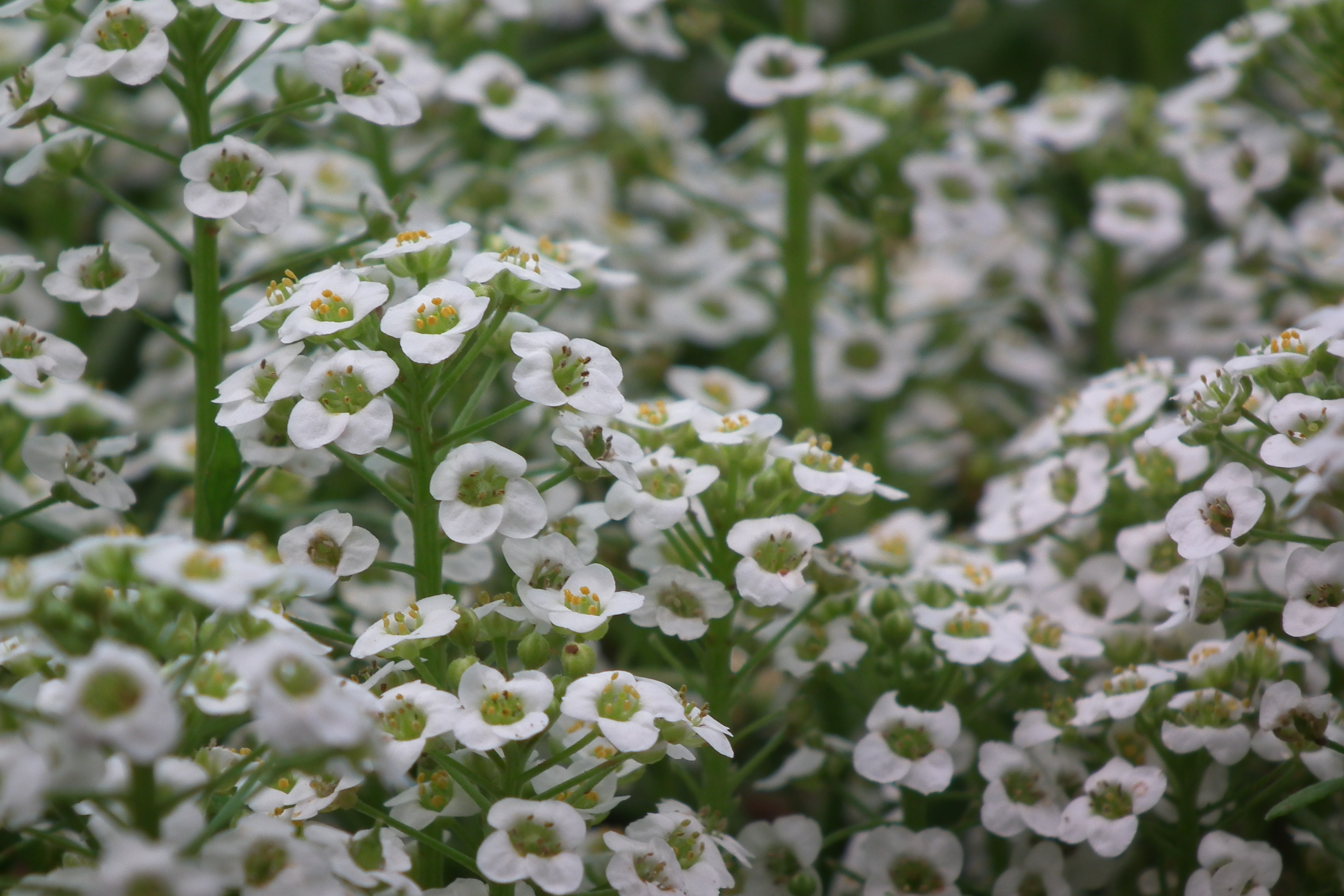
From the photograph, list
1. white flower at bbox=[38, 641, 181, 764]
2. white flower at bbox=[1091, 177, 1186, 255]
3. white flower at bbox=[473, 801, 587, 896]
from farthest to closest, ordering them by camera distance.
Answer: white flower at bbox=[1091, 177, 1186, 255]
white flower at bbox=[473, 801, 587, 896]
white flower at bbox=[38, 641, 181, 764]

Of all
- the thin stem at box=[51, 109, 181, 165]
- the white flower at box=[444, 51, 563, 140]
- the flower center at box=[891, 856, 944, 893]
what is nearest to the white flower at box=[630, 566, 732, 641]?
the flower center at box=[891, 856, 944, 893]

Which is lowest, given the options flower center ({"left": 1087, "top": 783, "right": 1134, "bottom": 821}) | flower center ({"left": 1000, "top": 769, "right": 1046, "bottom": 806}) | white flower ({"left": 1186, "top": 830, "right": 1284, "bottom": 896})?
flower center ({"left": 1000, "top": 769, "right": 1046, "bottom": 806})

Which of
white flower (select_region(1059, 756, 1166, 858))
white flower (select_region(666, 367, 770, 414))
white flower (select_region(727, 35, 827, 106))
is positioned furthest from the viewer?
white flower (select_region(727, 35, 827, 106))

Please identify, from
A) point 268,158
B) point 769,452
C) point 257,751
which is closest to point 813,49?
point 769,452

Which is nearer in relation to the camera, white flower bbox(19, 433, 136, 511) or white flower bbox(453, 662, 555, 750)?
white flower bbox(453, 662, 555, 750)

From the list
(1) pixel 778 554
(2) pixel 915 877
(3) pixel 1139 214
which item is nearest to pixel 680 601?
(1) pixel 778 554

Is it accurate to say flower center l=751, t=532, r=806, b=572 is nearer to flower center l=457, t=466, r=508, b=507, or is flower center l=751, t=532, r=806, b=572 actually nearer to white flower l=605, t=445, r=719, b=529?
white flower l=605, t=445, r=719, b=529

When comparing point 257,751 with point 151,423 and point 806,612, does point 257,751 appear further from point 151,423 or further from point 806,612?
point 151,423

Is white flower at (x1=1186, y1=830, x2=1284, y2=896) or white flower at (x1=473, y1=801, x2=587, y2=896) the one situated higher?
white flower at (x1=473, y1=801, x2=587, y2=896)
